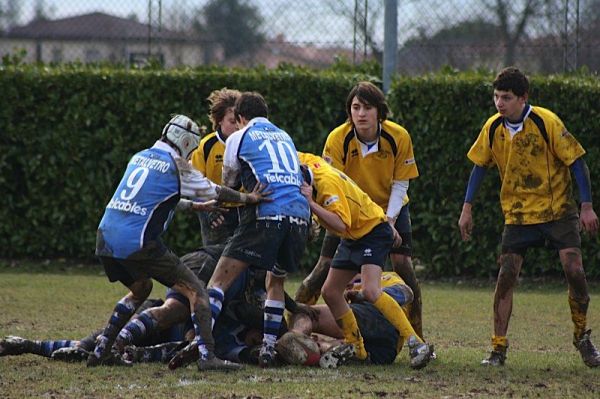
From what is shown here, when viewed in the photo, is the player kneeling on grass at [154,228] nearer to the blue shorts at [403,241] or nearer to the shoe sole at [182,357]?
the shoe sole at [182,357]

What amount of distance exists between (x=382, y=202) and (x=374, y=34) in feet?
23.6

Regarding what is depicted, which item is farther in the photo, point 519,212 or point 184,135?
point 519,212

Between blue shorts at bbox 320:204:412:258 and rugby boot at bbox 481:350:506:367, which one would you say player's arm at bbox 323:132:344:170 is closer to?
blue shorts at bbox 320:204:412:258

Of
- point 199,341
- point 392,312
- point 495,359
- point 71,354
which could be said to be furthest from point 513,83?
point 71,354

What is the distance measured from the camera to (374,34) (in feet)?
52.4

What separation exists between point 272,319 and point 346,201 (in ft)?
3.22

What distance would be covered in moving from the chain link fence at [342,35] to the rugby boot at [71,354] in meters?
7.77

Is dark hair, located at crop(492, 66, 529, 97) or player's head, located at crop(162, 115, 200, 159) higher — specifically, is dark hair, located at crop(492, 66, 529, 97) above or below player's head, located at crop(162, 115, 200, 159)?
above

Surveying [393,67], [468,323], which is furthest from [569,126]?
[468,323]

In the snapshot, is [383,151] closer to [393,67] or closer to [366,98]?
[366,98]

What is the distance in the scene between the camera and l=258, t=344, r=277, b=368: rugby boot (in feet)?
25.4

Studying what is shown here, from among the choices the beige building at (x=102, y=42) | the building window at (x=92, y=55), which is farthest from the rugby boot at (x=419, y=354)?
the building window at (x=92, y=55)

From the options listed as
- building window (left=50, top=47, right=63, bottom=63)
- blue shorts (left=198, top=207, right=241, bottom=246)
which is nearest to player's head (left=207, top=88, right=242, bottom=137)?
blue shorts (left=198, top=207, right=241, bottom=246)

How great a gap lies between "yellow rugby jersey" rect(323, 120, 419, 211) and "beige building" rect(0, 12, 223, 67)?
714 centimetres
